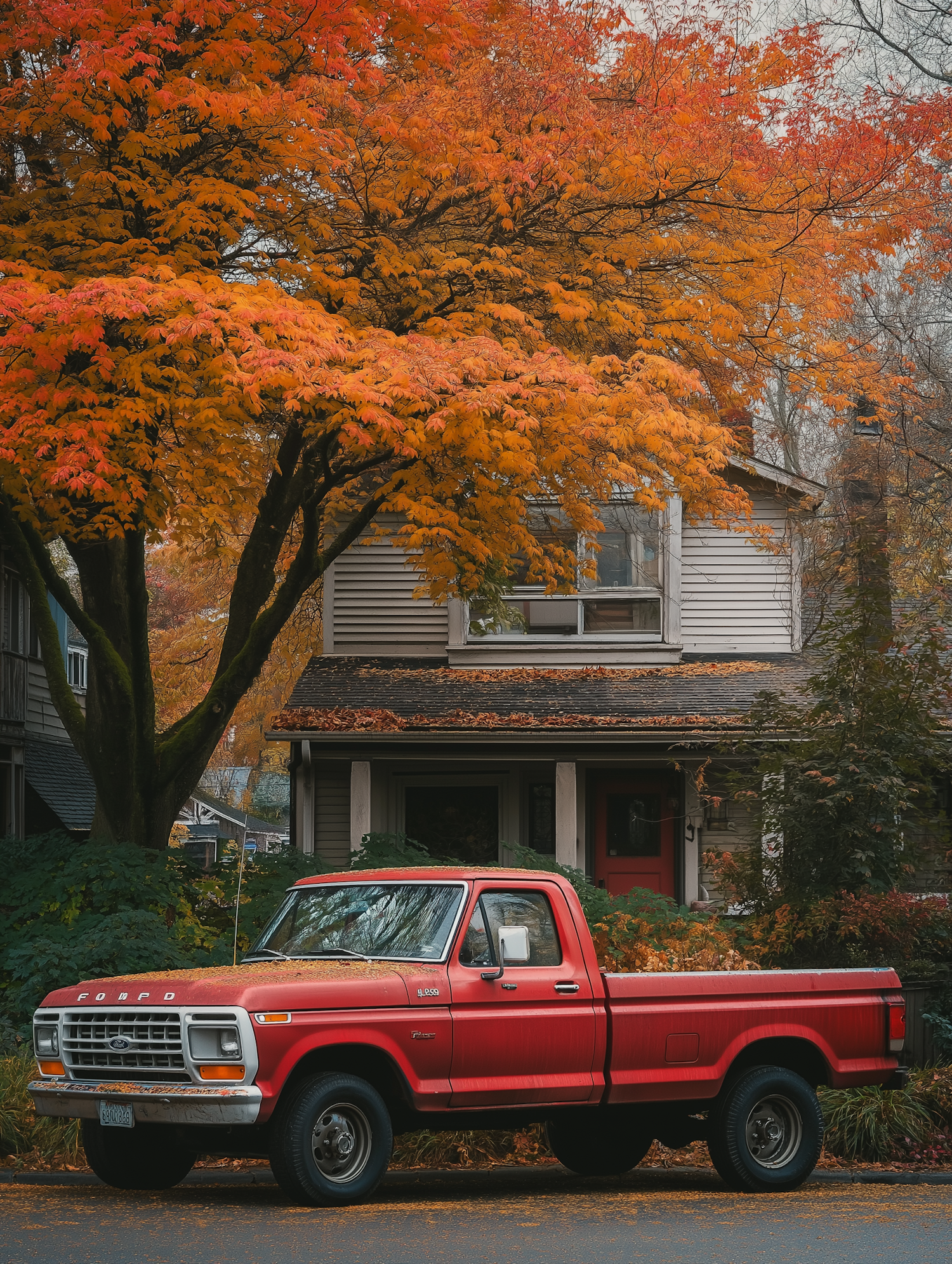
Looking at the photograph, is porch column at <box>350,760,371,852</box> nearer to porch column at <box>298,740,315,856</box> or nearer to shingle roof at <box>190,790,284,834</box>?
porch column at <box>298,740,315,856</box>

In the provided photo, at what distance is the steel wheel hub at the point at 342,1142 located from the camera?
7297 millimetres

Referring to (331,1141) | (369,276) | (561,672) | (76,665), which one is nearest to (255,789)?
(76,665)

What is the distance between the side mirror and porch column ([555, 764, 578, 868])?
9.99 m

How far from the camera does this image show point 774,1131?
28.4 ft

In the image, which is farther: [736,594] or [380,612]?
[380,612]

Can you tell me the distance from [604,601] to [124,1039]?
12836 millimetres

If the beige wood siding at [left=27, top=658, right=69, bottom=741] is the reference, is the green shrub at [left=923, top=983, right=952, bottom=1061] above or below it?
below

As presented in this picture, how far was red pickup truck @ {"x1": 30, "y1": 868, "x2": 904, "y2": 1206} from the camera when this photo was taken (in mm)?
7219

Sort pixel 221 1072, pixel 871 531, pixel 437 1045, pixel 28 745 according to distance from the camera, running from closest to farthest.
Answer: pixel 221 1072
pixel 437 1045
pixel 871 531
pixel 28 745

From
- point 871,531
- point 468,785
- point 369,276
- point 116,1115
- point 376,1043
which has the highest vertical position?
point 369,276

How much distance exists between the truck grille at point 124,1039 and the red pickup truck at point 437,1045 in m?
0.01

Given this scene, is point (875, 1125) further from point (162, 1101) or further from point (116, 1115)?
point (116, 1115)

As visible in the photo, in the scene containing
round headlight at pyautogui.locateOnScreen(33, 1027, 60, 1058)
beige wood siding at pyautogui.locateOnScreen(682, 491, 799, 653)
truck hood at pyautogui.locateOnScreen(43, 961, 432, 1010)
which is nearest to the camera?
truck hood at pyautogui.locateOnScreen(43, 961, 432, 1010)

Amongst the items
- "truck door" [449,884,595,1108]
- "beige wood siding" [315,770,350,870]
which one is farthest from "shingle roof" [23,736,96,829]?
"truck door" [449,884,595,1108]
